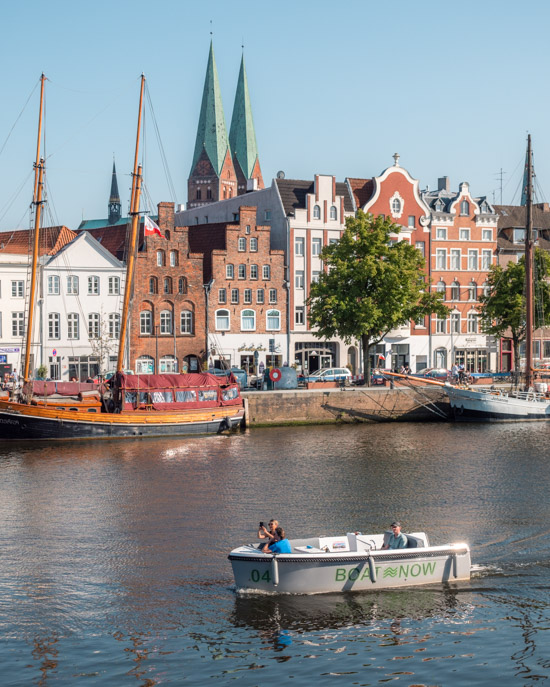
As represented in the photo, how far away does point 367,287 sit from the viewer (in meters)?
81.4

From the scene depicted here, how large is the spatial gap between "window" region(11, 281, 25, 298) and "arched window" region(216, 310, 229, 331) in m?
17.8

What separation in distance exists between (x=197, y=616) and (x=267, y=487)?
18696 mm

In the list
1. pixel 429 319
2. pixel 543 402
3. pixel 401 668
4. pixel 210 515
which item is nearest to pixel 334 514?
pixel 210 515

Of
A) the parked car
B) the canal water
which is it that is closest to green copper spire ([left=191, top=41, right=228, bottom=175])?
the parked car

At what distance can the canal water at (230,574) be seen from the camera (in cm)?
2516

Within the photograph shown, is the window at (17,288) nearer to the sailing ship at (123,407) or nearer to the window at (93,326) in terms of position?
the window at (93,326)

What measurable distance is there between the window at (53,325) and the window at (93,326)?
2.89 meters

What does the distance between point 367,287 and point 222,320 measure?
645 inches

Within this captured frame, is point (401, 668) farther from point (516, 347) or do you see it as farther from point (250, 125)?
point (250, 125)

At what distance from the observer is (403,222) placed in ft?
330

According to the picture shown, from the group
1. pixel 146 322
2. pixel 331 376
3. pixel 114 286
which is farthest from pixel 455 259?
pixel 114 286

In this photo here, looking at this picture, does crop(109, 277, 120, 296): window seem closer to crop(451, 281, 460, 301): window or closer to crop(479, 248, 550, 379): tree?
crop(479, 248, 550, 379): tree

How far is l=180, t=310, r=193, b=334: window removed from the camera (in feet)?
294

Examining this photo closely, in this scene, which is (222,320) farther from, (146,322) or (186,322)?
(146,322)
